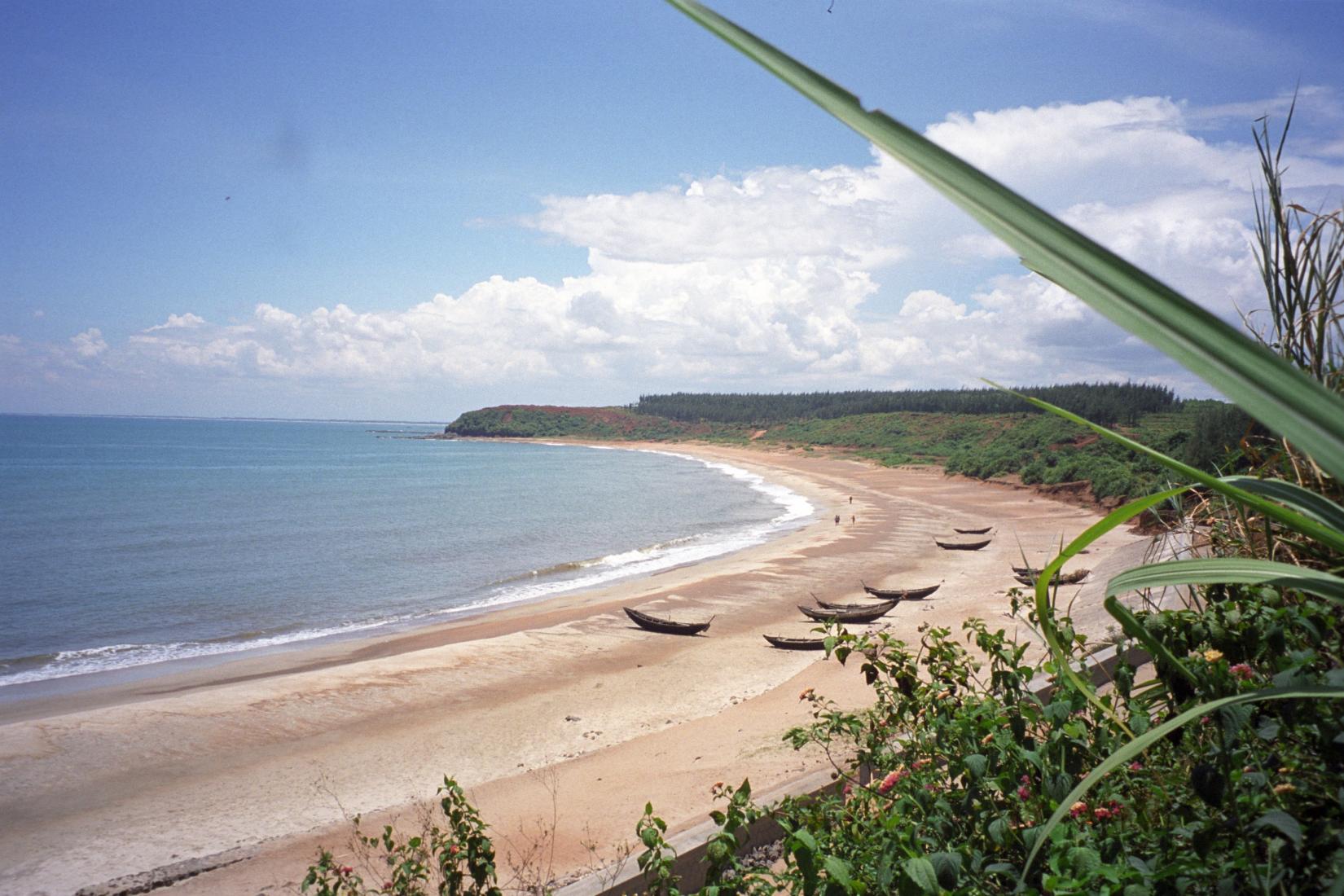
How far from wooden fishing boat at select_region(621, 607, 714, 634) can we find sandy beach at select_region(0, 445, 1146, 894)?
12.2 inches

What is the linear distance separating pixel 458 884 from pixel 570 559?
23.7m

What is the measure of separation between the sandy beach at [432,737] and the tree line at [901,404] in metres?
34.7

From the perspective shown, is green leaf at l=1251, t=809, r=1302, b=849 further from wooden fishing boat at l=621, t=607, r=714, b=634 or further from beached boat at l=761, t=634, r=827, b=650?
wooden fishing boat at l=621, t=607, r=714, b=634

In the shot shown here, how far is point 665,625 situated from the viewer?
16078 millimetres

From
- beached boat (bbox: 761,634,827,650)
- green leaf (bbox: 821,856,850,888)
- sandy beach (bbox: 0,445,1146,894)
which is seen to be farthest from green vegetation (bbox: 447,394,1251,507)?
beached boat (bbox: 761,634,827,650)

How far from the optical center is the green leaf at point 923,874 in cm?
164

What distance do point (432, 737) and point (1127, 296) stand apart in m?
12.0

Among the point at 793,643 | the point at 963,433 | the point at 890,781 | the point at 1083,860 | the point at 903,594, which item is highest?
the point at 963,433

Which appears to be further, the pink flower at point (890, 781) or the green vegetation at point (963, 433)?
the green vegetation at point (963, 433)

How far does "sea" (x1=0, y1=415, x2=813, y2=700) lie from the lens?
59.3 feet

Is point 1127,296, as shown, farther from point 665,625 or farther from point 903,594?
point 903,594

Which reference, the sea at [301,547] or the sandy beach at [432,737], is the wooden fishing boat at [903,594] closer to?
the sandy beach at [432,737]

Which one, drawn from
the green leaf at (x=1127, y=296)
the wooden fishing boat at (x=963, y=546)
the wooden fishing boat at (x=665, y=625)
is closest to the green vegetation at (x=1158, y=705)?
the green leaf at (x=1127, y=296)

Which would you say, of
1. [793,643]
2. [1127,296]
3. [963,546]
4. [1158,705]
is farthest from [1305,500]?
[963,546]
